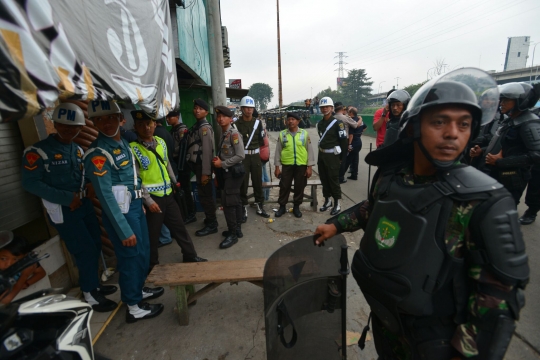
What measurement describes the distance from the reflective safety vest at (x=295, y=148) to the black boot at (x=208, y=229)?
169 cm

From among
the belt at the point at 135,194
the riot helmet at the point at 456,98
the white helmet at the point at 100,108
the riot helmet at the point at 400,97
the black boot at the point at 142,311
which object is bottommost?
the black boot at the point at 142,311

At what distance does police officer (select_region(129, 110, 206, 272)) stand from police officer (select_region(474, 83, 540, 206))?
426 centimetres

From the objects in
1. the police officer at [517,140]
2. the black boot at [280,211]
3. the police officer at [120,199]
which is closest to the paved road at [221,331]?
the police officer at [120,199]

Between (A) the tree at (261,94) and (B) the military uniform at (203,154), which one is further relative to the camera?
(A) the tree at (261,94)

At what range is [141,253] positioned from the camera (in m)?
2.52

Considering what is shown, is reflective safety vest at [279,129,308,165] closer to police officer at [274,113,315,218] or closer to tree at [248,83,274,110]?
police officer at [274,113,315,218]

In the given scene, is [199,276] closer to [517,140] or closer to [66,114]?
[66,114]

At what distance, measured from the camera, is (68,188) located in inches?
97.3

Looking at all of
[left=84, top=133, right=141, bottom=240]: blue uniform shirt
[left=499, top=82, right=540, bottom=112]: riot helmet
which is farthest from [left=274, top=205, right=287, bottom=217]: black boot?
[left=499, top=82, right=540, bottom=112]: riot helmet

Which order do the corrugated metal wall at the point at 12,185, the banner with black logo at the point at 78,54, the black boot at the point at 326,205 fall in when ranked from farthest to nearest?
1. the black boot at the point at 326,205
2. the corrugated metal wall at the point at 12,185
3. the banner with black logo at the point at 78,54

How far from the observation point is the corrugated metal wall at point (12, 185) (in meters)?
2.59

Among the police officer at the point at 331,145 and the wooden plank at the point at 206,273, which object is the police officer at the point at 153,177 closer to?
the wooden plank at the point at 206,273

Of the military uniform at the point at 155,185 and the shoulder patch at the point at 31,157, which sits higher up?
the shoulder patch at the point at 31,157

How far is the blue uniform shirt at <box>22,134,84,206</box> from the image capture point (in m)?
2.27
